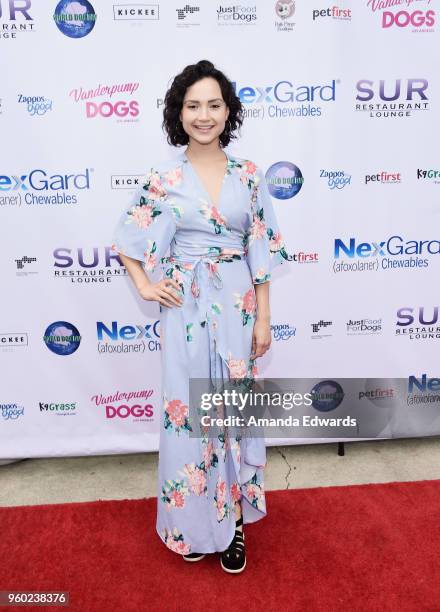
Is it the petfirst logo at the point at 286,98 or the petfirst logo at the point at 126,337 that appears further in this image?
the petfirst logo at the point at 126,337

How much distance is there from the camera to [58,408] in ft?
9.75

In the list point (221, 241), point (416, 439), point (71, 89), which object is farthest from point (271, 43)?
point (416, 439)

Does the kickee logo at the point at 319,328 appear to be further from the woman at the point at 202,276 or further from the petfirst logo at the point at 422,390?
the woman at the point at 202,276

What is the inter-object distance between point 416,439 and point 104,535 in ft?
5.91

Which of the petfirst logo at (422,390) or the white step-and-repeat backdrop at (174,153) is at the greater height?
the white step-and-repeat backdrop at (174,153)

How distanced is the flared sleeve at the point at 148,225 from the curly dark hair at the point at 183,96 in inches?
7.0

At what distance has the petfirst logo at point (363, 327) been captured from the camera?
118 inches

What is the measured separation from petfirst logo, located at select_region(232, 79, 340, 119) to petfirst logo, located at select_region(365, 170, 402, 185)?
39cm

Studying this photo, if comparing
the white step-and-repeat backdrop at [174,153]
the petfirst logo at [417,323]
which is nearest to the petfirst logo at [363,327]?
the white step-and-repeat backdrop at [174,153]

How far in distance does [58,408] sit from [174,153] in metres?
1.41

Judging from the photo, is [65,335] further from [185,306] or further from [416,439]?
[416,439]

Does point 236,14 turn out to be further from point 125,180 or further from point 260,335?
point 260,335

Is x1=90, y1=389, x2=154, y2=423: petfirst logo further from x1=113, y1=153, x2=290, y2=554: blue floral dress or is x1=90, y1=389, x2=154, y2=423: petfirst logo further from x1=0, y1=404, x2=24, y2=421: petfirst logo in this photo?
x1=113, y1=153, x2=290, y2=554: blue floral dress

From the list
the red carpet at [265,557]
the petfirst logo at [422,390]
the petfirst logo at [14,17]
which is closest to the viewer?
the red carpet at [265,557]
